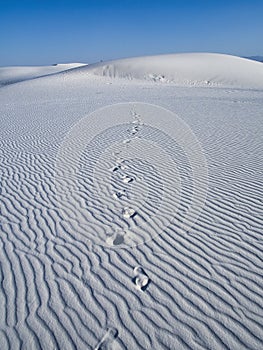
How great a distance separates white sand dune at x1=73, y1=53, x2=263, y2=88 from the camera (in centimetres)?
3007

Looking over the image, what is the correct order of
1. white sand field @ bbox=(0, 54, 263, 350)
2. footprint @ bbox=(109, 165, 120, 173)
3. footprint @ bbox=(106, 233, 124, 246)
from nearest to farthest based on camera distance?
white sand field @ bbox=(0, 54, 263, 350)
footprint @ bbox=(106, 233, 124, 246)
footprint @ bbox=(109, 165, 120, 173)

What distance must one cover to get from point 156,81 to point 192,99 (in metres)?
13.3

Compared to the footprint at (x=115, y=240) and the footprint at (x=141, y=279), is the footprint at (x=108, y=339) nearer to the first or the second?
the footprint at (x=141, y=279)

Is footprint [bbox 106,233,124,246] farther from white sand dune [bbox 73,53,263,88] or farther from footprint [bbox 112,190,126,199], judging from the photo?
white sand dune [bbox 73,53,263,88]

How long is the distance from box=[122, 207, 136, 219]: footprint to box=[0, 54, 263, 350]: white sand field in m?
0.02

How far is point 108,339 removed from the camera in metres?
3.06

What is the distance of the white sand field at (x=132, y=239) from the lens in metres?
3.19

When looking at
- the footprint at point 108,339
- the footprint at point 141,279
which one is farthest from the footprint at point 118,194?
the footprint at point 108,339

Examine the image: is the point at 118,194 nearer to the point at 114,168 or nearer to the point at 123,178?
the point at 123,178

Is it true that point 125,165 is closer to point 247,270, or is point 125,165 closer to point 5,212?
point 5,212

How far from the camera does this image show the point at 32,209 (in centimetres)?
579

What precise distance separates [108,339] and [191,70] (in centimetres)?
3364

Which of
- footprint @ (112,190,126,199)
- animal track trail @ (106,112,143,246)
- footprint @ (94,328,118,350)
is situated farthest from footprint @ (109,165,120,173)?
footprint @ (94,328,118,350)

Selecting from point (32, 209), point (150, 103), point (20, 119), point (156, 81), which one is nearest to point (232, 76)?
point (156, 81)
